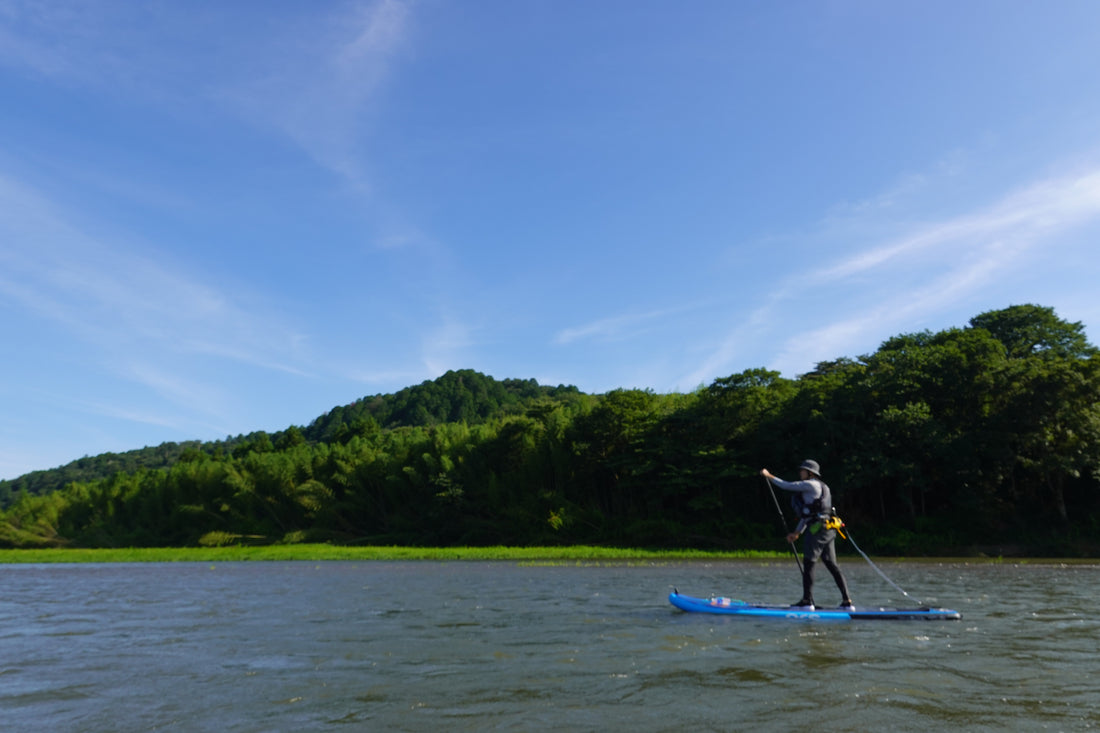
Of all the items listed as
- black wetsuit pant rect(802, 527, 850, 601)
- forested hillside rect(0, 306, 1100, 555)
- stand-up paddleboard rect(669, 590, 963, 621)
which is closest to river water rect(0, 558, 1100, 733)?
stand-up paddleboard rect(669, 590, 963, 621)

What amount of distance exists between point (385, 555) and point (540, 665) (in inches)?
1238

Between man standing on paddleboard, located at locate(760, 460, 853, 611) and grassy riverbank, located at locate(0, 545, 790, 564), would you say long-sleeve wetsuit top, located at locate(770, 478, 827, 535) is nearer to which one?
man standing on paddleboard, located at locate(760, 460, 853, 611)

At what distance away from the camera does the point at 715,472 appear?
135 feet

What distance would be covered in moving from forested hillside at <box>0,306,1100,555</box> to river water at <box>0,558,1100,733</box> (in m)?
19.0

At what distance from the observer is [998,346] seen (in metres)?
37.2

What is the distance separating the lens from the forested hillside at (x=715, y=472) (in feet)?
113

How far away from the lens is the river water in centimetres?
634

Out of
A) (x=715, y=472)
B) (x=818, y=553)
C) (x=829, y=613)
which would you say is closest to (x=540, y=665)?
(x=829, y=613)

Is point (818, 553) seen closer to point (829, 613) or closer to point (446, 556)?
point (829, 613)

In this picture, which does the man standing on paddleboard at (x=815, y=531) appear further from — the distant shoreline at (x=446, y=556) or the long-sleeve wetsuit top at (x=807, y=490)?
the distant shoreline at (x=446, y=556)

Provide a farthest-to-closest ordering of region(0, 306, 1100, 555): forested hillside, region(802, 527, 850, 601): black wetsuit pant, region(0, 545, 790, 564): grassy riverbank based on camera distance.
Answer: region(0, 545, 790, 564): grassy riverbank < region(0, 306, 1100, 555): forested hillside < region(802, 527, 850, 601): black wetsuit pant

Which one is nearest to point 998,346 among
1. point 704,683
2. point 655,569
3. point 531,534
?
point 655,569

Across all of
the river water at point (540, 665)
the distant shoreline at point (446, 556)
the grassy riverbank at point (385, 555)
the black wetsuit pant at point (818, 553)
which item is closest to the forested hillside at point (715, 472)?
the distant shoreline at point (446, 556)

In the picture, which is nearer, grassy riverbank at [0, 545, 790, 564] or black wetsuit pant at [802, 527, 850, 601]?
black wetsuit pant at [802, 527, 850, 601]
